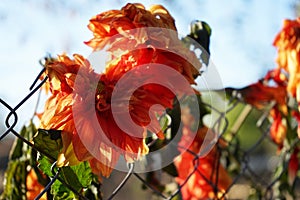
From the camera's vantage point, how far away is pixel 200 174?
3.74 feet

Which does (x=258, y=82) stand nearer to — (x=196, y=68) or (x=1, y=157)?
(x=196, y=68)

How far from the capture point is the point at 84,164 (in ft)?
2.47

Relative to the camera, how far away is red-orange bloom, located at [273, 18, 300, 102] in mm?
1072

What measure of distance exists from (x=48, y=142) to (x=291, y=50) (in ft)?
1.74

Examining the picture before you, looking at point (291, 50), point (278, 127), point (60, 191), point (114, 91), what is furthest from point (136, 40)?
point (278, 127)

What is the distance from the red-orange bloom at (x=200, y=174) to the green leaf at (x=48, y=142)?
0.43 metres

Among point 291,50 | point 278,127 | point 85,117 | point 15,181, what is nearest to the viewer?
point 85,117

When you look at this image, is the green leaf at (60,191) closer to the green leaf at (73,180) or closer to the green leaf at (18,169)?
the green leaf at (73,180)

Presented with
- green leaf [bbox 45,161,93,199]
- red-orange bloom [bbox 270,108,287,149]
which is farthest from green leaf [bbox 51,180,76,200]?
red-orange bloom [bbox 270,108,287,149]

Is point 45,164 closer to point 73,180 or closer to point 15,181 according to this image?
point 73,180

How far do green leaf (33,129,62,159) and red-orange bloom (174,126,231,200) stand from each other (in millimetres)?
434

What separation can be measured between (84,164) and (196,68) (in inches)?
7.3

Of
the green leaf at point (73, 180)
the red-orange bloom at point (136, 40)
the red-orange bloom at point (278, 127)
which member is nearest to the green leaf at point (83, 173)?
the green leaf at point (73, 180)

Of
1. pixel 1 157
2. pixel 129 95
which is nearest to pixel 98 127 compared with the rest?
pixel 129 95
